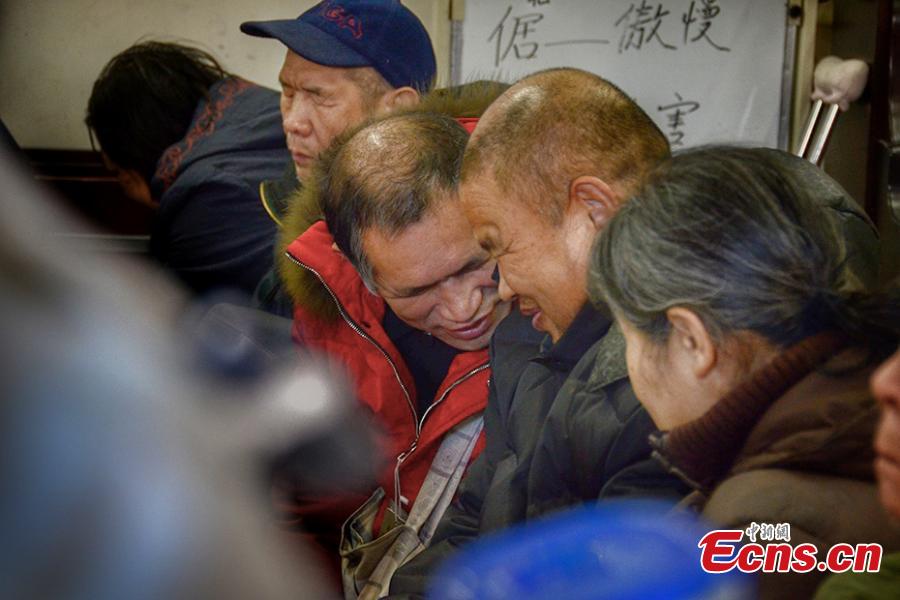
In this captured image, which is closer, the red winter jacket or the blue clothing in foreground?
the red winter jacket

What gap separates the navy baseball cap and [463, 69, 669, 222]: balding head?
23 cm

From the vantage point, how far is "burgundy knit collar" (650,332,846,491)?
93cm

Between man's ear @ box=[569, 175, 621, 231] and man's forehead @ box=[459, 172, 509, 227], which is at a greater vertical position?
man's ear @ box=[569, 175, 621, 231]

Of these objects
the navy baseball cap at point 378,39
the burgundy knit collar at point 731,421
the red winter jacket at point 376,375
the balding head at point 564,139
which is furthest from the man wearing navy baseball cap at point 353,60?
the burgundy knit collar at point 731,421

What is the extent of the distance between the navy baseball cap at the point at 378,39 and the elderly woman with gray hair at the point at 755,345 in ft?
1.36

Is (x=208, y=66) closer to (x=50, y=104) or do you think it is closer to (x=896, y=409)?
(x=50, y=104)

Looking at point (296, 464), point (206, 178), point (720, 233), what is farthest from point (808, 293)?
point (206, 178)

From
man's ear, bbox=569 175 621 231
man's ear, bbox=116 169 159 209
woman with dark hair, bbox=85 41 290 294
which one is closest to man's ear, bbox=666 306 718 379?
man's ear, bbox=569 175 621 231

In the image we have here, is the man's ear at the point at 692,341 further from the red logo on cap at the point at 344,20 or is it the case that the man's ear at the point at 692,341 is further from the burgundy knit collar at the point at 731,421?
the red logo on cap at the point at 344,20

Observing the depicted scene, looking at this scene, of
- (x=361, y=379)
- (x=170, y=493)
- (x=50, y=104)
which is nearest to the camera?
(x=170, y=493)

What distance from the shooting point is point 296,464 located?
139 cm

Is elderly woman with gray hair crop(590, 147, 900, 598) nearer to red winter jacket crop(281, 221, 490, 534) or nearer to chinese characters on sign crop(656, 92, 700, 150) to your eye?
chinese characters on sign crop(656, 92, 700, 150)

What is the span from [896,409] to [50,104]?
1077 mm

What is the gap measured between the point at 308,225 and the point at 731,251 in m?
0.57
